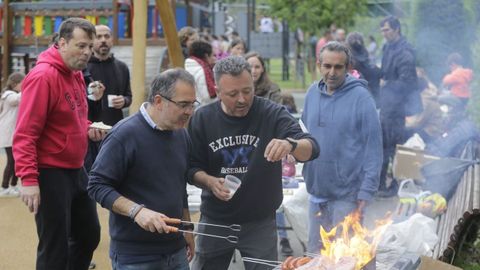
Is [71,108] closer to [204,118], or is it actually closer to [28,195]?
[28,195]

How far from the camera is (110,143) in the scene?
446 centimetres

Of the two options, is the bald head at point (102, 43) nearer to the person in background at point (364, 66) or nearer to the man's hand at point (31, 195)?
the man's hand at point (31, 195)

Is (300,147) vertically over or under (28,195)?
over

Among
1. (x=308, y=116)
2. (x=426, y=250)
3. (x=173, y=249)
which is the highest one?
(x=308, y=116)

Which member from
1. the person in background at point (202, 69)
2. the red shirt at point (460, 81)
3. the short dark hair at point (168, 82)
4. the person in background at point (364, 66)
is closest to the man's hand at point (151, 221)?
the short dark hair at point (168, 82)

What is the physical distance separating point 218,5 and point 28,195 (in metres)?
25.0

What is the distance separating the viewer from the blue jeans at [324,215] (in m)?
5.97

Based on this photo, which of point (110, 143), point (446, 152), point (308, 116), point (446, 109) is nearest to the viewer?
point (110, 143)

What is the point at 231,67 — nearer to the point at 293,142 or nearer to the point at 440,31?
the point at 293,142

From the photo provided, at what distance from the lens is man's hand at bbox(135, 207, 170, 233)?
4191 mm

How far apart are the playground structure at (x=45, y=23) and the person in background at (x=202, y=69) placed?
4.50m

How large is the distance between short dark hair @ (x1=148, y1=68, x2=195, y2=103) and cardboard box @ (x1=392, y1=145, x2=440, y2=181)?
5.21 meters

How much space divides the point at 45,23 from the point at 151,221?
11336 mm

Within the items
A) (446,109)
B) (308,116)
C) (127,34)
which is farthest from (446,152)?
(127,34)
